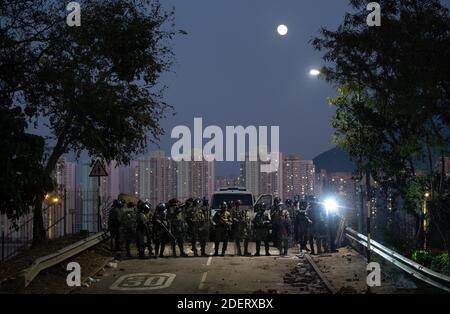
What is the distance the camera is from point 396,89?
1906cm

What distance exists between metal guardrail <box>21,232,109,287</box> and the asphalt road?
40.2 inches

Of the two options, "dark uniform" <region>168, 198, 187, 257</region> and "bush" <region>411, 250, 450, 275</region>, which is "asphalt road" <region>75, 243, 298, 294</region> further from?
"bush" <region>411, 250, 450, 275</region>

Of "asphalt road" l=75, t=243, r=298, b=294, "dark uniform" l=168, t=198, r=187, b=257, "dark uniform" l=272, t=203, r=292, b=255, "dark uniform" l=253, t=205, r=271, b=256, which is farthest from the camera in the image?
"dark uniform" l=253, t=205, r=271, b=256

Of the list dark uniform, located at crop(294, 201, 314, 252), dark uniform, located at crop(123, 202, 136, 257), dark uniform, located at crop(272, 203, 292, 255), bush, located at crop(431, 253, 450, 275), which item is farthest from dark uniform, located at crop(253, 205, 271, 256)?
bush, located at crop(431, 253, 450, 275)

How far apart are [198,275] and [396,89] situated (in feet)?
27.7

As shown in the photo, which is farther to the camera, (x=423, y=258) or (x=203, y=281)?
(x=423, y=258)

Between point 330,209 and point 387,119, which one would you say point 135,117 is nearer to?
point 330,209

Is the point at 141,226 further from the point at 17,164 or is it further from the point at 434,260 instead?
the point at 434,260

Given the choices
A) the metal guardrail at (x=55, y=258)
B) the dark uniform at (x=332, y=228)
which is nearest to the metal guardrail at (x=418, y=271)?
the dark uniform at (x=332, y=228)

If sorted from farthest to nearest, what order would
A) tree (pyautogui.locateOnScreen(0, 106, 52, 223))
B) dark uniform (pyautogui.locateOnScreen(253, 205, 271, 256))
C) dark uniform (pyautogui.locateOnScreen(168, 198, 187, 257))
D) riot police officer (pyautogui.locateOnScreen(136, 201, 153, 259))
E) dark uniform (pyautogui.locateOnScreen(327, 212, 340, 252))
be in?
dark uniform (pyautogui.locateOnScreen(327, 212, 340, 252))
dark uniform (pyautogui.locateOnScreen(253, 205, 271, 256))
dark uniform (pyautogui.locateOnScreen(168, 198, 187, 257))
riot police officer (pyautogui.locateOnScreen(136, 201, 153, 259))
tree (pyautogui.locateOnScreen(0, 106, 52, 223))

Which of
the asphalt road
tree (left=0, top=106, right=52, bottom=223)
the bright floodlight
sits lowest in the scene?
the asphalt road

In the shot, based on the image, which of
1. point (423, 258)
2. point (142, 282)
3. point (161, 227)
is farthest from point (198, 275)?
point (423, 258)

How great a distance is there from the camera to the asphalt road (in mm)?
13992
